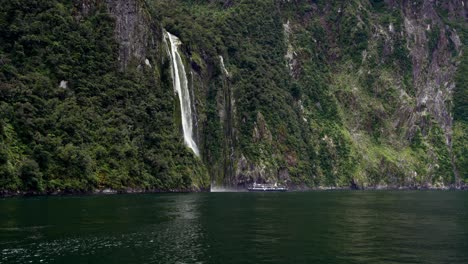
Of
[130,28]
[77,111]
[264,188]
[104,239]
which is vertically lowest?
[104,239]

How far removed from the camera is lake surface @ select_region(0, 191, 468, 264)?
3650 centimetres

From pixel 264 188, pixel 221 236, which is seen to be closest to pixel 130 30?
pixel 264 188

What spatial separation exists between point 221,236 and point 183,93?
10830 centimetres

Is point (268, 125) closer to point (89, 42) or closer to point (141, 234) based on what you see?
point (89, 42)

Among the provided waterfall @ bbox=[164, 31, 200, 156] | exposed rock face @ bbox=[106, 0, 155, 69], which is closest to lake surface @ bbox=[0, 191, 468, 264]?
exposed rock face @ bbox=[106, 0, 155, 69]

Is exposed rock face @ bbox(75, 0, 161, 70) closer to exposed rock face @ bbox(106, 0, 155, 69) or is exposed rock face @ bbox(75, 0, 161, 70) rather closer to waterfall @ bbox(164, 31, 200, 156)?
exposed rock face @ bbox(106, 0, 155, 69)

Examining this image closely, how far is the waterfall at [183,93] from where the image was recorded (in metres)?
149

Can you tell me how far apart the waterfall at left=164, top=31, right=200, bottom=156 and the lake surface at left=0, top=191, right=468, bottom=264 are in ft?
268

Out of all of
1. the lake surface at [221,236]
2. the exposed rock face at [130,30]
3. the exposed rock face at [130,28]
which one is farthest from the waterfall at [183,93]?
the lake surface at [221,236]

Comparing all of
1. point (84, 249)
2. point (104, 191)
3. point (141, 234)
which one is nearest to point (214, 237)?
point (141, 234)

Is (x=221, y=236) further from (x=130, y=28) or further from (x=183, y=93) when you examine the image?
(x=183, y=93)

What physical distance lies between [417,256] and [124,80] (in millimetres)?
104785

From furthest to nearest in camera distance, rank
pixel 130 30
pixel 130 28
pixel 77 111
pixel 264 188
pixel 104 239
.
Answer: pixel 264 188, pixel 130 28, pixel 130 30, pixel 77 111, pixel 104 239

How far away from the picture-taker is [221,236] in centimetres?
4556
